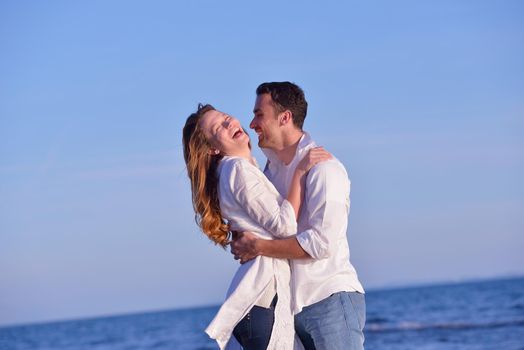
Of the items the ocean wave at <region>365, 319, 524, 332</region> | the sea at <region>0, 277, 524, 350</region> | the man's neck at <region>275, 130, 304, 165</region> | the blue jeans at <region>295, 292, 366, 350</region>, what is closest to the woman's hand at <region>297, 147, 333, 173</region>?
the man's neck at <region>275, 130, 304, 165</region>

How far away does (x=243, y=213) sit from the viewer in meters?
4.15

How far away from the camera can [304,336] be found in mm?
4074

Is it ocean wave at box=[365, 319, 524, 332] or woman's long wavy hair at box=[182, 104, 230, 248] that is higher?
woman's long wavy hair at box=[182, 104, 230, 248]

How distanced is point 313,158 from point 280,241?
38 cm

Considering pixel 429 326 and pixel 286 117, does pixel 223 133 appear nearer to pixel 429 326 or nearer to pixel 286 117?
pixel 286 117

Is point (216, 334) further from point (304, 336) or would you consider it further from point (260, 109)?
point (260, 109)

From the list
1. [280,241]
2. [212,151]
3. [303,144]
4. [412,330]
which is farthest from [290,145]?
[412,330]

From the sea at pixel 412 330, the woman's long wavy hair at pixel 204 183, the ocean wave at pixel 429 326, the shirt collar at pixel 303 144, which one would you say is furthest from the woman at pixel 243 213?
the ocean wave at pixel 429 326

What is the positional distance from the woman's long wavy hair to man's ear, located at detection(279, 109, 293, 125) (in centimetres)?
31

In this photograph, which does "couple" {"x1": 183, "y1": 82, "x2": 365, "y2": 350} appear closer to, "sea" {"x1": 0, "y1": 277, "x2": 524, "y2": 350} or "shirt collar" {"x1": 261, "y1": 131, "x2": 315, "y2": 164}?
"shirt collar" {"x1": 261, "y1": 131, "x2": 315, "y2": 164}

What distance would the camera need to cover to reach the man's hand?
406 centimetres

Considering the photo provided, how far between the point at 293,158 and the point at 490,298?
27914 millimetres

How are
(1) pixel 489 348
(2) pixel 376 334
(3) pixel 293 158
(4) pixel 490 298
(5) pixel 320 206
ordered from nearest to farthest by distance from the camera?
(5) pixel 320 206
(3) pixel 293 158
(1) pixel 489 348
(2) pixel 376 334
(4) pixel 490 298

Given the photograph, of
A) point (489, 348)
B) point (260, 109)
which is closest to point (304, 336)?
point (260, 109)
